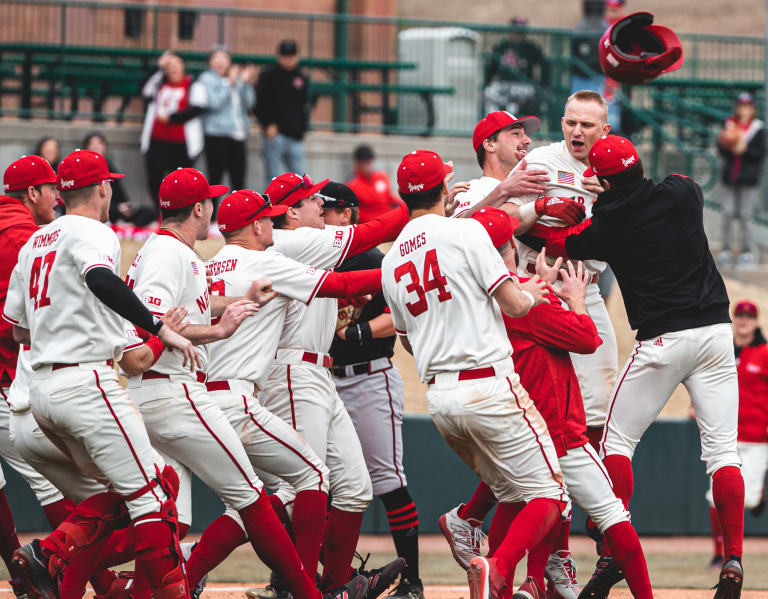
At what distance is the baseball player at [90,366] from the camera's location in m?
5.65

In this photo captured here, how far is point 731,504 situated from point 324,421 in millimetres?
2172

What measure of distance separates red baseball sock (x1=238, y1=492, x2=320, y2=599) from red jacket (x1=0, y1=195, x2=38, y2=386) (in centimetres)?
163

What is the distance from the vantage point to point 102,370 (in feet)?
18.8

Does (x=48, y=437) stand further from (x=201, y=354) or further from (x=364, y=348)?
(x=364, y=348)

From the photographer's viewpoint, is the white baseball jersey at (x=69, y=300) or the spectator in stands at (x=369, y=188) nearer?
the white baseball jersey at (x=69, y=300)

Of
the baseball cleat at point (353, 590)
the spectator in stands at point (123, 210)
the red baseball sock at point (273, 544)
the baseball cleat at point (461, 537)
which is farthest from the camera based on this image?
the spectator in stands at point (123, 210)

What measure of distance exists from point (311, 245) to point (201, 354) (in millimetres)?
972

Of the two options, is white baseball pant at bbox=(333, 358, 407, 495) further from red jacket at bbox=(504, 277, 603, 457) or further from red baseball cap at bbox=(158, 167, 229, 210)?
red baseball cap at bbox=(158, 167, 229, 210)

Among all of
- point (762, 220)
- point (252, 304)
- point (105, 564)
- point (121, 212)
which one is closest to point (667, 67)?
point (252, 304)

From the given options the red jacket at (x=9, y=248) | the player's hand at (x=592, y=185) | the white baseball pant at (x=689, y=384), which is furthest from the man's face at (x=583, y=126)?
the red jacket at (x=9, y=248)

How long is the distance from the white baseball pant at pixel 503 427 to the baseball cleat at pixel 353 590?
121 centimetres

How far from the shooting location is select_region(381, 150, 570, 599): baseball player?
5.79m

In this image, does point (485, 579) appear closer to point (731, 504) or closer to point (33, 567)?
point (731, 504)

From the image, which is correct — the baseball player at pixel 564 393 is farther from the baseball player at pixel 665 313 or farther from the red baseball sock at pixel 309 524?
the red baseball sock at pixel 309 524
